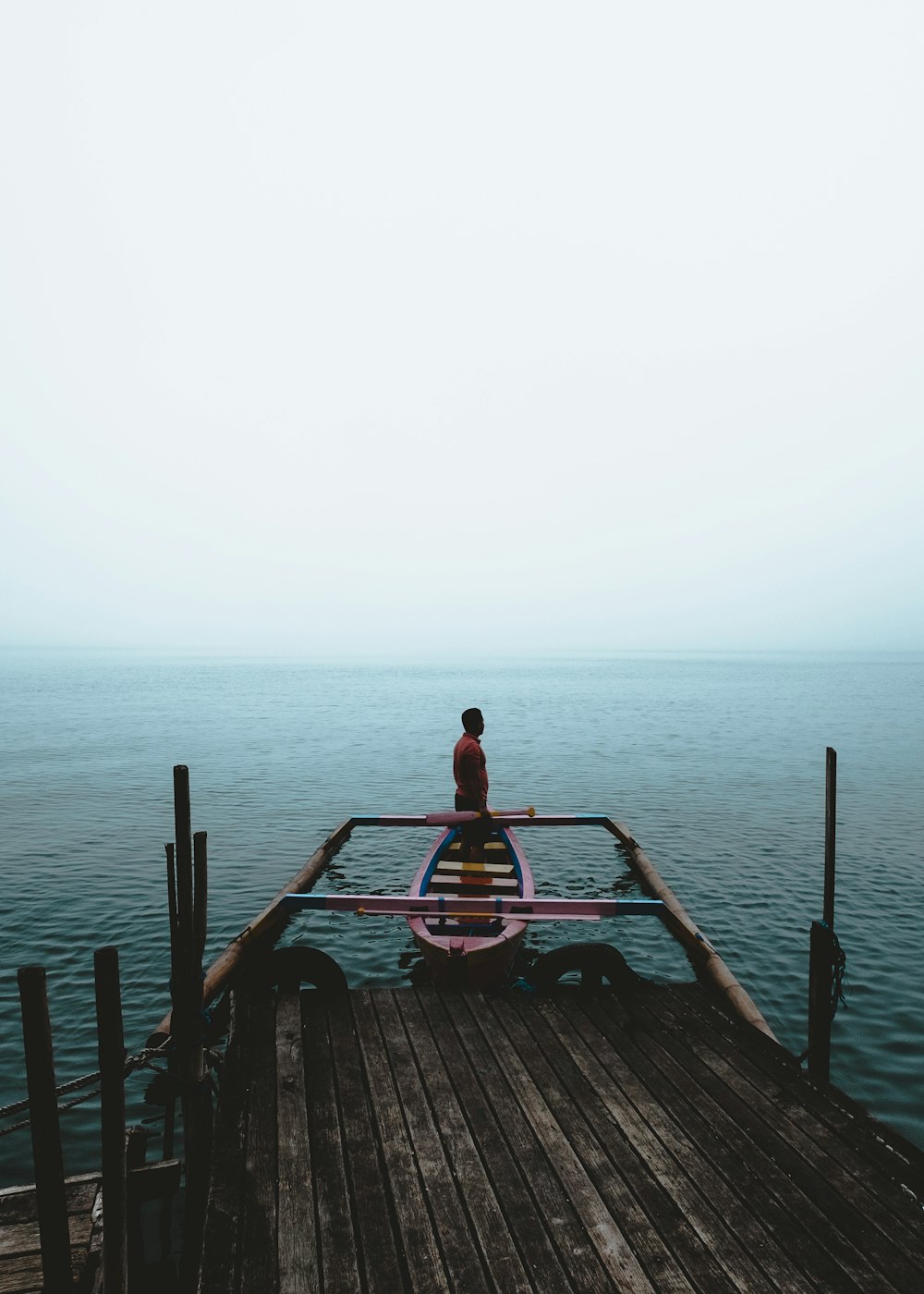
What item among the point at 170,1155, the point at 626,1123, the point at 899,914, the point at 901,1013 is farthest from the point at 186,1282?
the point at 899,914

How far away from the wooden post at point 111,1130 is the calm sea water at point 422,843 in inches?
175

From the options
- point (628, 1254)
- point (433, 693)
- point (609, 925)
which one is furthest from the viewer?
point (433, 693)

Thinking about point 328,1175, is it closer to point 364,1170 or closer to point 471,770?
point 364,1170

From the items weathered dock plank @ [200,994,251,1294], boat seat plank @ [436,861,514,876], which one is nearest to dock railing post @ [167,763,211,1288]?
weathered dock plank @ [200,994,251,1294]

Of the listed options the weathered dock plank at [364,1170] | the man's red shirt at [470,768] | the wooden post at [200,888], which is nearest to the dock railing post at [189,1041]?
the wooden post at [200,888]

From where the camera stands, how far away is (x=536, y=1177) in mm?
5148

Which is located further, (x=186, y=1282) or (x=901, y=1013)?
(x=901, y=1013)

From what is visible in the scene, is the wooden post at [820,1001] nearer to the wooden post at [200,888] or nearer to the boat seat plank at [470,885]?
the boat seat plank at [470,885]

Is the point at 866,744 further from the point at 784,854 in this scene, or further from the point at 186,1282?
the point at 186,1282

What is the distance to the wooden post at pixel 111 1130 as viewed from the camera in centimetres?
412

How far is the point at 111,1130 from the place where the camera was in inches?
162

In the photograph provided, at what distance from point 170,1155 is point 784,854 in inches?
640

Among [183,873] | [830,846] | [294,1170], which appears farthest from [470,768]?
[294,1170]

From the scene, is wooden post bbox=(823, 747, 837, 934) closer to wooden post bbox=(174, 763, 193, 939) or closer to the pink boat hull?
the pink boat hull
